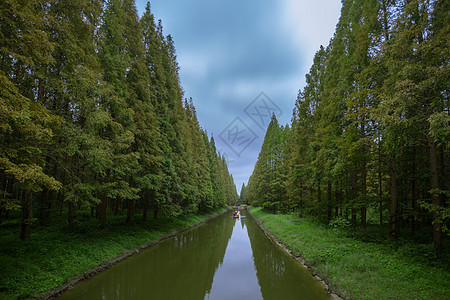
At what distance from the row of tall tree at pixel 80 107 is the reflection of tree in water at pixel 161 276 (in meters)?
3.57

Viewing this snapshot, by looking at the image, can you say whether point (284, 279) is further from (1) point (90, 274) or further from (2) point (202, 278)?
(1) point (90, 274)

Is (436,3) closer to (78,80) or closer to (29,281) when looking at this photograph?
(78,80)

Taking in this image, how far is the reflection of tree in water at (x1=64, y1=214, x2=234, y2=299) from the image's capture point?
Result: 771 cm

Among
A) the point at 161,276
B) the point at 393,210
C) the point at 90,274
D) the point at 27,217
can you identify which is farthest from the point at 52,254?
the point at 393,210

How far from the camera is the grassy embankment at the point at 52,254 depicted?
6.35 meters

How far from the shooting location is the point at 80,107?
380 inches

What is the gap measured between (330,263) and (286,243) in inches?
236

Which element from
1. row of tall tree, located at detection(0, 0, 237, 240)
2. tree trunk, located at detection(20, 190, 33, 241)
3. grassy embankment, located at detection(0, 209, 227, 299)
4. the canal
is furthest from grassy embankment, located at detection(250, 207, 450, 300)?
tree trunk, located at detection(20, 190, 33, 241)

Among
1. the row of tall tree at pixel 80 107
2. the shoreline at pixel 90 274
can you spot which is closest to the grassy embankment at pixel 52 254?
the shoreline at pixel 90 274

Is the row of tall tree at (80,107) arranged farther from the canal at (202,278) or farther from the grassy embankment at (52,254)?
the canal at (202,278)

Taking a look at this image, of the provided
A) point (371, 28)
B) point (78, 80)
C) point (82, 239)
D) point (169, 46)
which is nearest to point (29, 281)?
point (82, 239)

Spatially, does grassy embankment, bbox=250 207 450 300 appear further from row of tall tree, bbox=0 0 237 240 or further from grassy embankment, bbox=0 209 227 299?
row of tall tree, bbox=0 0 237 240

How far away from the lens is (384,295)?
580 centimetres

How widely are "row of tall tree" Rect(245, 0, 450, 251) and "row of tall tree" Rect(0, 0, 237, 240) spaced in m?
10.9
